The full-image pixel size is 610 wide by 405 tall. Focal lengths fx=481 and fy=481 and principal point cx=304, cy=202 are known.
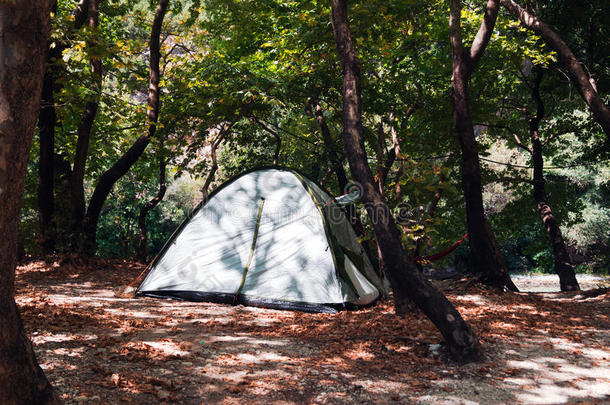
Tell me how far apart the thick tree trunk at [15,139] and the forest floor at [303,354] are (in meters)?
0.72

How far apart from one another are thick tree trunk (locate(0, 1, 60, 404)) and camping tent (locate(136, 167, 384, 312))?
396cm

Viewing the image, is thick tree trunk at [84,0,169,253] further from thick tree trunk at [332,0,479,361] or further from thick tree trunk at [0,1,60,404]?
thick tree trunk at [0,1,60,404]

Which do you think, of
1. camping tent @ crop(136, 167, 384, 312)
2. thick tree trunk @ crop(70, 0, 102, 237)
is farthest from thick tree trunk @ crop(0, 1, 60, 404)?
thick tree trunk @ crop(70, 0, 102, 237)

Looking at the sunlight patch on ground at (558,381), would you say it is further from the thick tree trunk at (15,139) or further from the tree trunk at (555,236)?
the tree trunk at (555,236)

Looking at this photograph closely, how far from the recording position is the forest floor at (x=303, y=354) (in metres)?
3.30

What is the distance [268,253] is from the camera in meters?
6.62

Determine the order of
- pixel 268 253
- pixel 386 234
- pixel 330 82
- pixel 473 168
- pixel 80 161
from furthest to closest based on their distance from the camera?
1. pixel 330 82
2. pixel 80 161
3. pixel 473 168
4. pixel 268 253
5. pixel 386 234

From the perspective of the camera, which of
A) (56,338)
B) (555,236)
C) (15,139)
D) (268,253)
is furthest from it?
(555,236)

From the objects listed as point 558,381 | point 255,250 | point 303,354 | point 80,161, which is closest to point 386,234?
point 303,354

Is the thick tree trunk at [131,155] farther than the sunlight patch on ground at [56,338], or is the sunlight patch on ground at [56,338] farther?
the thick tree trunk at [131,155]

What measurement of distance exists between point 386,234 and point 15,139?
Result: 3043mm

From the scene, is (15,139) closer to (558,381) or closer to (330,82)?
(558,381)

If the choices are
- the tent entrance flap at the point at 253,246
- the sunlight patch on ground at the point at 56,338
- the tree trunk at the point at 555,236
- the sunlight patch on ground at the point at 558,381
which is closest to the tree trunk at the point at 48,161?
the tent entrance flap at the point at 253,246

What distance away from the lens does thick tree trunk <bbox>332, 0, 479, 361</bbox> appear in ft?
13.3
